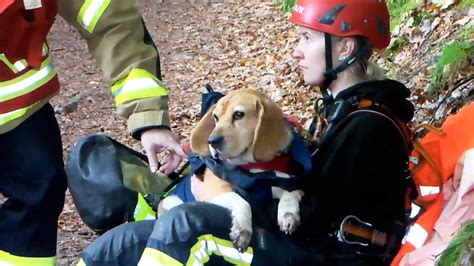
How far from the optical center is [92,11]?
12.8 feet

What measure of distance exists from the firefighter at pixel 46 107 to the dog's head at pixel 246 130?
8.4 inches

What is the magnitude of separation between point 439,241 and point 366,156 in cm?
52

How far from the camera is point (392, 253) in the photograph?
4078mm

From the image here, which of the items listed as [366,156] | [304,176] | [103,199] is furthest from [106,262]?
[366,156]

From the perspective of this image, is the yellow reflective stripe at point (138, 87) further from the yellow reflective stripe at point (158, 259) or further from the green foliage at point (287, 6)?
the green foliage at point (287, 6)

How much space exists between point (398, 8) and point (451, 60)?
336 centimetres

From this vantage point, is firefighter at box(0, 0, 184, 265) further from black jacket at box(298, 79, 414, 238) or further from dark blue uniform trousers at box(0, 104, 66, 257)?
black jacket at box(298, 79, 414, 238)

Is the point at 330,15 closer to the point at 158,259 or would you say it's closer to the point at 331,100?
the point at 331,100

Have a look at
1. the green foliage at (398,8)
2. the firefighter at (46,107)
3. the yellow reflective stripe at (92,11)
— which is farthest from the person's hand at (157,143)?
the green foliage at (398,8)

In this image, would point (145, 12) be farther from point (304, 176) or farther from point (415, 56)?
point (304, 176)

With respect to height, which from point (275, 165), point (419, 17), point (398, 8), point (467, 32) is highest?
point (275, 165)

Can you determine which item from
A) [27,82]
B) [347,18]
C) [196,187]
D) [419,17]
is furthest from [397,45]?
[27,82]

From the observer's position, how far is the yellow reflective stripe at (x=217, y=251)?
375 centimetres

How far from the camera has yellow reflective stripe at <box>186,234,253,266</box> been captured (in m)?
3.75
